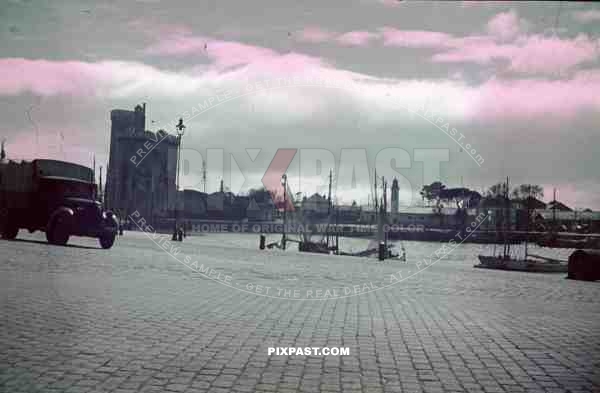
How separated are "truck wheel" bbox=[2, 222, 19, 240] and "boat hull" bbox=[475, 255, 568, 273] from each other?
1255 inches

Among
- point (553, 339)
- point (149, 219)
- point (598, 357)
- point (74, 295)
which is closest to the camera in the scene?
point (598, 357)

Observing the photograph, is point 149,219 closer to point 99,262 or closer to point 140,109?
point 99,262

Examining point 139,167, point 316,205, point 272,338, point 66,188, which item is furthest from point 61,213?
point 316,205

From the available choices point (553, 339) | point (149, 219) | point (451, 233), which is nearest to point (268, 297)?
point (553, 339)

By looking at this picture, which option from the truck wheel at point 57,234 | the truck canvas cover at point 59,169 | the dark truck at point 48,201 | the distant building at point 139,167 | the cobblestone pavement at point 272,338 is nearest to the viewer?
the cobblestone pavement at point 272,338

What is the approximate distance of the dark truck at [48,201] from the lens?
17.6 metres

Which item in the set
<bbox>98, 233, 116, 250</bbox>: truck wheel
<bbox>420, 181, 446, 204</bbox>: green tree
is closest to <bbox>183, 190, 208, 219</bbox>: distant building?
<bbox>420, 181, 446, 204</bbox>: green tree

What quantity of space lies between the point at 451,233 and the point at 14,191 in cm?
8074

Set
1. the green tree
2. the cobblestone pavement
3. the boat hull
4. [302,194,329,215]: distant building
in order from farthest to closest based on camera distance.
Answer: [302,194,329,215]: distant building → the green tree → the boat hull → the cobblestone pavement

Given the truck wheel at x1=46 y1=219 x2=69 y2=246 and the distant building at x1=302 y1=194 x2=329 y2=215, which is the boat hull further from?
the truck wheel at x1=46 y1=219 x2=69 y2=246

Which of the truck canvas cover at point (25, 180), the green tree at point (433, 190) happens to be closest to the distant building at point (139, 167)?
the truck canvas cover at point (25, 180)

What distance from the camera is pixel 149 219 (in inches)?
1100

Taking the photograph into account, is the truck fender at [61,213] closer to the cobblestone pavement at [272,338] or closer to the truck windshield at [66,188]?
the truck windshield at [66,188]

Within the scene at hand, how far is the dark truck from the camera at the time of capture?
17594 millimetres
